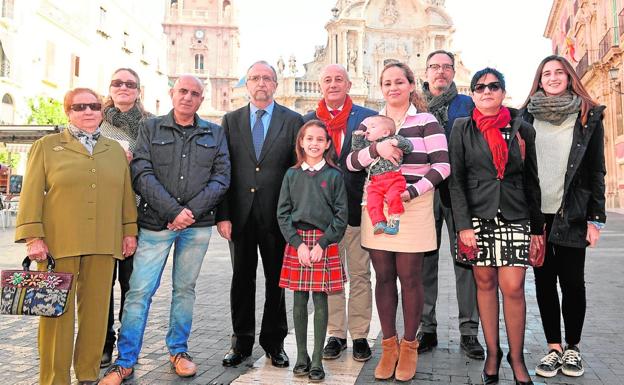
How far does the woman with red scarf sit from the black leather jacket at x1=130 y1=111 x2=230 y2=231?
1841 millimetres

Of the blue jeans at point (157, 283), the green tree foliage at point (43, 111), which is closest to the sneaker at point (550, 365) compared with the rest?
the blue jeans at point (157, 283)

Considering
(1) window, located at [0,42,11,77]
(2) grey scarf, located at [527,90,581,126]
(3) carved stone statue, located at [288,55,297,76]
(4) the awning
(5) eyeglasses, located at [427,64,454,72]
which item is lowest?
(2) grey scarf, located at [527,90,581,126]

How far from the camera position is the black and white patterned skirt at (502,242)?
3.50m

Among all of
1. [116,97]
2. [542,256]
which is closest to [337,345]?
[542,256]

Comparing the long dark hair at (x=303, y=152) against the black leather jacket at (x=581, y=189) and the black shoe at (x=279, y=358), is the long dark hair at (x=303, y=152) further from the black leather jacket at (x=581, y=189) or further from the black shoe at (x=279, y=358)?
the black leather jacket at (x=581, y=189)

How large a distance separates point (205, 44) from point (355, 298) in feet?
212

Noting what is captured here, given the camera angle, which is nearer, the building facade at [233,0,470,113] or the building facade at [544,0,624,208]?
the building facade at [544,0,624,208]

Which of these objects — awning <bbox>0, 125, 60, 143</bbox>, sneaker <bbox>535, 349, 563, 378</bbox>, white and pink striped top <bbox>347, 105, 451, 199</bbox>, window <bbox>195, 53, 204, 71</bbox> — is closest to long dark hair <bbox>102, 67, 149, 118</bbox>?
white and pink striped top <bbox>347, 105, 451, 199</bbox>

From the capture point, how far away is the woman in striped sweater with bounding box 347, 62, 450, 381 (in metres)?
3.67

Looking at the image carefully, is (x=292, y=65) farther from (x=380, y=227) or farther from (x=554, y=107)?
(x=380, y=227)

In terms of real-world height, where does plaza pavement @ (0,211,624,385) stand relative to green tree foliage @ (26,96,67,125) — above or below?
below

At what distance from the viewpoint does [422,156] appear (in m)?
3.77

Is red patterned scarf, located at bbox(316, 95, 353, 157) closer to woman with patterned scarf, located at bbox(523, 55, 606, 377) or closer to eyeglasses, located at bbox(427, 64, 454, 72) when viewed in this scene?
eyeglasses, located at bbox(427, 64, 454, 72)

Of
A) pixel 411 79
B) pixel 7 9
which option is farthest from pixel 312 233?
pixel 7 9
